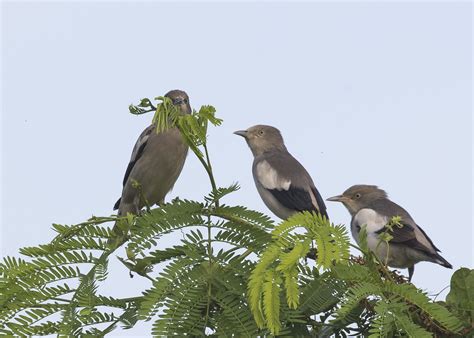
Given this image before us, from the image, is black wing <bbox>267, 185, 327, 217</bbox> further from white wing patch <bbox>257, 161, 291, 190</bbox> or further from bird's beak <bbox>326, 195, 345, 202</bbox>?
bird's beak <bbox>326, 195, 345, 202</bbox>

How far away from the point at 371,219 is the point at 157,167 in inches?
115

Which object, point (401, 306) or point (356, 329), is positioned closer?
point (401, 306)

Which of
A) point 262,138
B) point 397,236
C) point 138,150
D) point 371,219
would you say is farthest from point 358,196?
point 138,150

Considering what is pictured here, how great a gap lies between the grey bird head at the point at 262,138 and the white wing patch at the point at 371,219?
2272 mm

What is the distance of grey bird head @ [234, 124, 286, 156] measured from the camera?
11961 millimetres

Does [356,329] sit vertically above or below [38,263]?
below

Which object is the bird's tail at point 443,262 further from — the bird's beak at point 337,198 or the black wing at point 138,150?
the black wing at point 138,150

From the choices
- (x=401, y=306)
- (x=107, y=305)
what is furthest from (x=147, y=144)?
(x=401, y=306)

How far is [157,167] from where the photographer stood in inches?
418

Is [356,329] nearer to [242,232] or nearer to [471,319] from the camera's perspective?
[471,319]

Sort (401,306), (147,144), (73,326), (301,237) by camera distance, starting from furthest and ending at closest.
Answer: (147,144) < (73,326) < (401,306) < (301,237)

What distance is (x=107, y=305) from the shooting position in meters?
4.36

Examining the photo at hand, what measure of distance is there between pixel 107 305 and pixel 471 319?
6.38ft

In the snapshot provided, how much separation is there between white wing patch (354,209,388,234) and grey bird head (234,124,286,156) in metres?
2.27
